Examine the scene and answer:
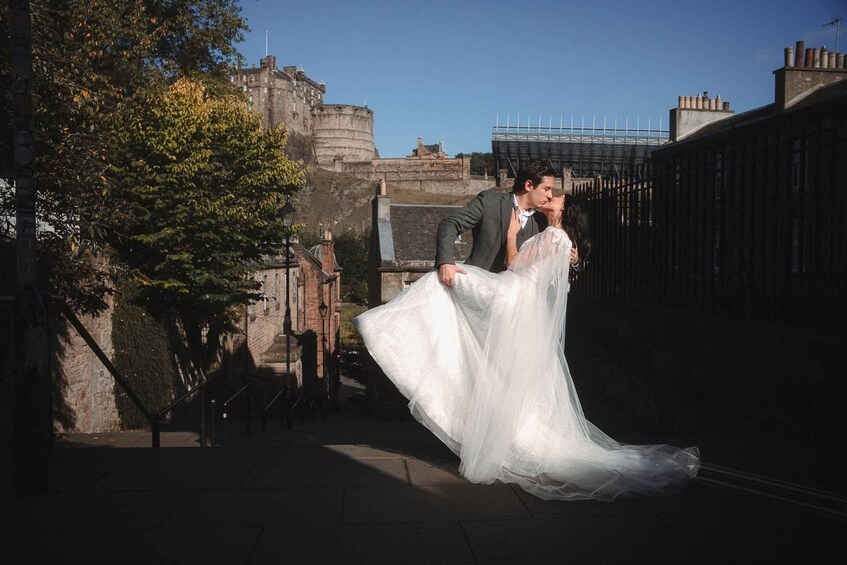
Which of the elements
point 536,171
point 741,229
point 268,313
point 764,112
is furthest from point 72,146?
point 764,112

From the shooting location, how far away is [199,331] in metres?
20.1

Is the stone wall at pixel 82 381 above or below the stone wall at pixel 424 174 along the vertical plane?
below

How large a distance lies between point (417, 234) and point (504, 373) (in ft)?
79.0

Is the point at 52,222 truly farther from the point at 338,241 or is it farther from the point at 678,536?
the point at 338,241

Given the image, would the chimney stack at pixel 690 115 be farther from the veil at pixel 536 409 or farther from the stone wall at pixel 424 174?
the stone wall at pixel 424 174

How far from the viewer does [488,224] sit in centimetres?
451

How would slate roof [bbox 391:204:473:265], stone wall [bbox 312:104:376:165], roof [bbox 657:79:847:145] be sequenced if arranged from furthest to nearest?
1. stone wall [bbox 312:104:376:165]
2. slate roof [bbox 391:204:473:265]
3. roof [bbox 657:79:847:145]

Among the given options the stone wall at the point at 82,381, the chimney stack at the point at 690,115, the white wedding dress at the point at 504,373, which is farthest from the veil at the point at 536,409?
the chimney stack at the point at 690,115

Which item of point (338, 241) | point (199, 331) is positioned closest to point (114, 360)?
point (199, 331)

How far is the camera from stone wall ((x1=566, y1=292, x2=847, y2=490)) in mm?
4391

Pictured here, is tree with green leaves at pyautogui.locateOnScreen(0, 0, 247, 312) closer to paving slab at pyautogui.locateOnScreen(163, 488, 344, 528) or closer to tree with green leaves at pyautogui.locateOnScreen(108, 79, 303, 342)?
tree with green leaves at pyautogui.locateOnScreen(108, 79, 303, 342)

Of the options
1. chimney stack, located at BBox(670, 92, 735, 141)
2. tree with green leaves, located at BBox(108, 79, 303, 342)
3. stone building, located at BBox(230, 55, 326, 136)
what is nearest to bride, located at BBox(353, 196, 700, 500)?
tree with green leaves, located at BBox(108, 79, 303, 342)

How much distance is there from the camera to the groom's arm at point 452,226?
427 centimetres

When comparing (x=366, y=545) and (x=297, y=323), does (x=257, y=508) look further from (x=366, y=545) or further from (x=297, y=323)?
(x=297, y=323)
